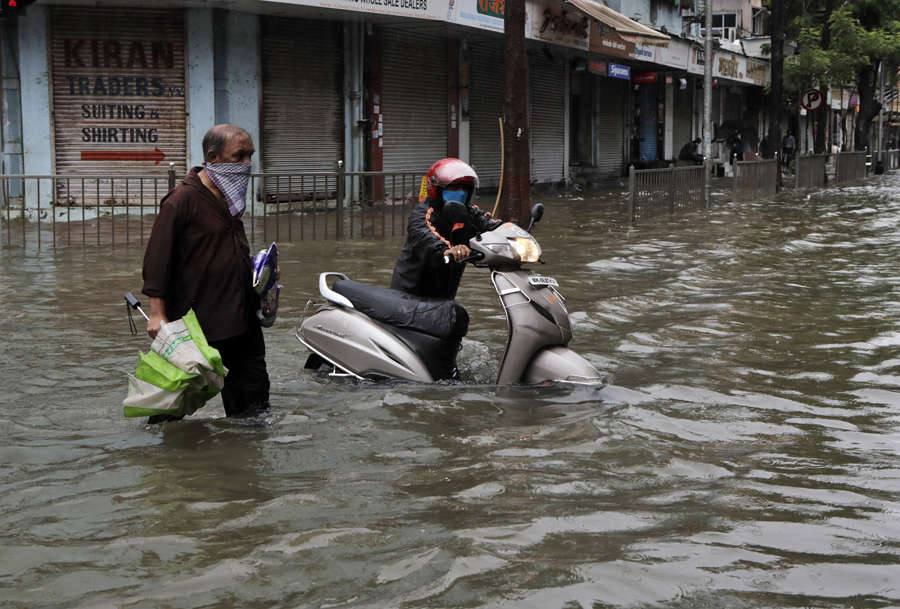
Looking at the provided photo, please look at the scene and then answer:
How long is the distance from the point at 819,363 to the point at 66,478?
4685 millimetres

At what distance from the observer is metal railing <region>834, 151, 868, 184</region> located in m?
33.8

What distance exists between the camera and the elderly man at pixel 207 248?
198 inches

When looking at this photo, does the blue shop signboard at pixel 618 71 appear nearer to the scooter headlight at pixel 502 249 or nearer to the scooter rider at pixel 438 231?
the scooter rider at pixel 438 231

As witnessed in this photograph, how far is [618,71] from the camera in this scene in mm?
31250

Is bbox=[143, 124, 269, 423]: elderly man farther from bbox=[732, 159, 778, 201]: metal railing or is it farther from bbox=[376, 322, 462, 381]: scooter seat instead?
bbox=[732, 159, 778, 201]: metal railing

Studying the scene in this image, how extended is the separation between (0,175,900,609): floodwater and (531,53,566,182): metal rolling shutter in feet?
65.9

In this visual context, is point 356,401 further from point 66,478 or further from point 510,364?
point 66,478

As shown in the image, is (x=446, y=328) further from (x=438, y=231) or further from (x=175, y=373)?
(x=175, y=373)

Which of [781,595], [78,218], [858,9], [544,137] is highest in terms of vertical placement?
[858,9]

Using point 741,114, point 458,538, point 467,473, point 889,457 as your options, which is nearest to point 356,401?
point 467,473

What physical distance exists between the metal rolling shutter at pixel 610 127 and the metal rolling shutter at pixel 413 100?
1042cm

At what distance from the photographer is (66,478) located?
4.64 m

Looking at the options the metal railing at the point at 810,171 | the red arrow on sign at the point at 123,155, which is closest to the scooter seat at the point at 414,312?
the red arrow on sign at the point at 123,155

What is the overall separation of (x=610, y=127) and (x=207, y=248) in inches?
1187
